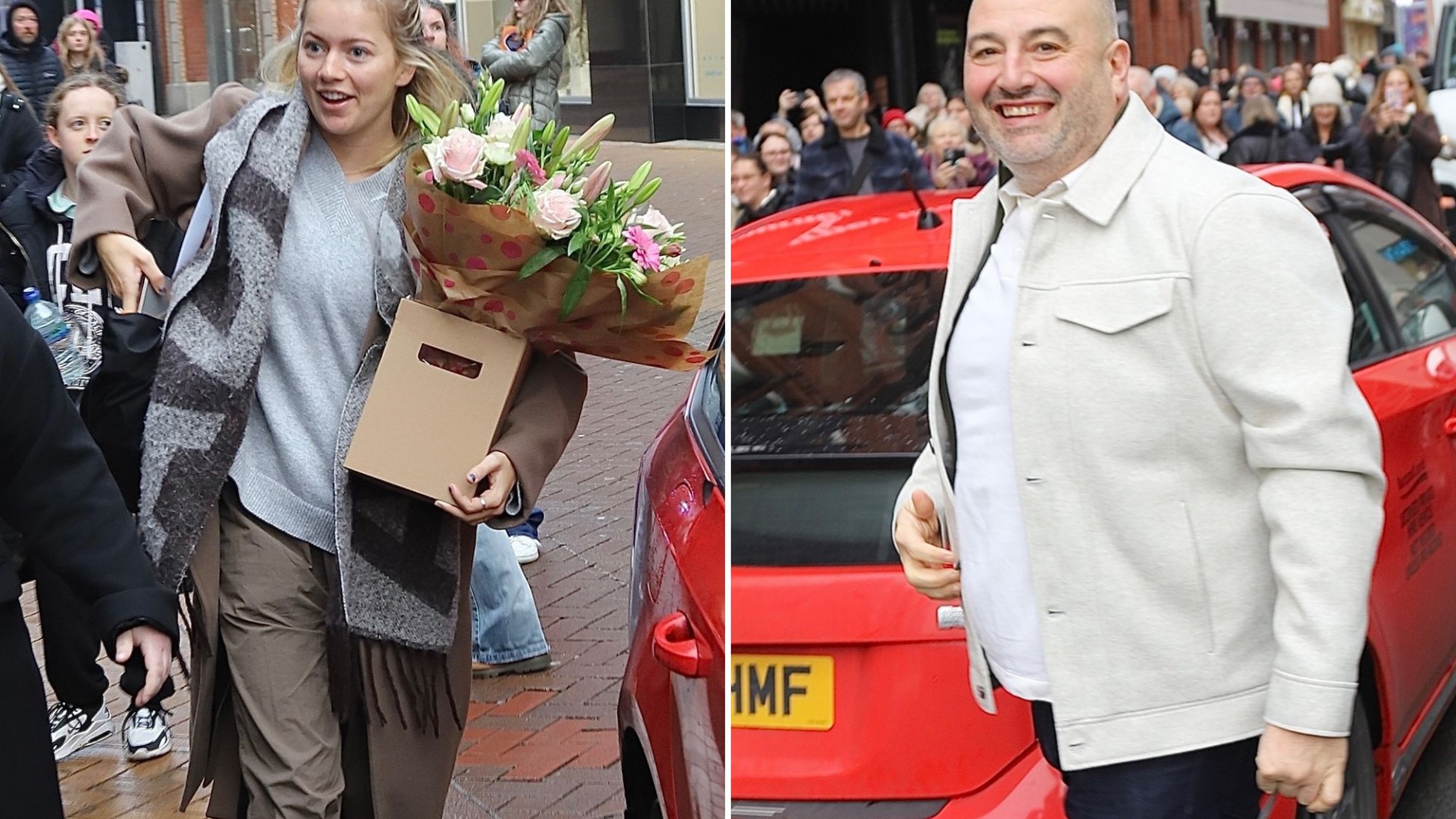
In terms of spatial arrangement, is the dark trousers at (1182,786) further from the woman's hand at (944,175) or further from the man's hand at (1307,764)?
the woman's hand at (944,175)

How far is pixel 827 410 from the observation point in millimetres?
2625

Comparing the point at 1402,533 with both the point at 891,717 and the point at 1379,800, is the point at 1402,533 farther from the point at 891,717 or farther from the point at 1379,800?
the point at 891,717

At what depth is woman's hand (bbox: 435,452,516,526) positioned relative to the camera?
2.91m

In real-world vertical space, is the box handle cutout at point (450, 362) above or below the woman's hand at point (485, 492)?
above

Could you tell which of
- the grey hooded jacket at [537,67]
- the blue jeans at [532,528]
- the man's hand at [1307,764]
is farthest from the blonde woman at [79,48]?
the man's hand at [1307,764]

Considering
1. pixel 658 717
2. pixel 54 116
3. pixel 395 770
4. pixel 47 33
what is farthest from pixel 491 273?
pixel 47 33

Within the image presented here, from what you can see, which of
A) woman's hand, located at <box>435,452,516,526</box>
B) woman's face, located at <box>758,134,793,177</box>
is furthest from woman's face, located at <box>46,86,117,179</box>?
woman's hand, located at <box>435,452,516,526</box>

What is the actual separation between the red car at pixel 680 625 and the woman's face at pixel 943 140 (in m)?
3.18

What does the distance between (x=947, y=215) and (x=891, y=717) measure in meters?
0.93

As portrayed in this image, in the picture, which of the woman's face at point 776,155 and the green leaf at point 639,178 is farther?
the woman's face at point 776,155

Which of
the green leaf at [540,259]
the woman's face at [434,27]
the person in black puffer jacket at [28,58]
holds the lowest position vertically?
the green leaf at [540,259]

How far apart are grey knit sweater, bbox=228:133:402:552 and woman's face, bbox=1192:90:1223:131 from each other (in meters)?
5.85

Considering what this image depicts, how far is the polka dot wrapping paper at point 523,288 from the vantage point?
2775mm

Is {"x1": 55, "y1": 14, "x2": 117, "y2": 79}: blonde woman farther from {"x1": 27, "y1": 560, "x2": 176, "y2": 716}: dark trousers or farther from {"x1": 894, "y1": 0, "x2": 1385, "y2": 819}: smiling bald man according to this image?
{"x1": 894, "y1": 0, "x2": 1385, "y2": 819}: smiling bald man
